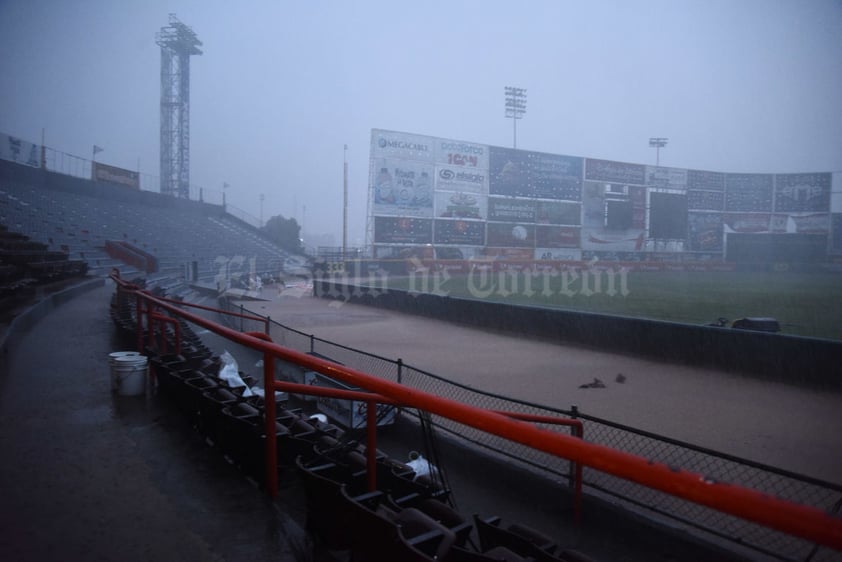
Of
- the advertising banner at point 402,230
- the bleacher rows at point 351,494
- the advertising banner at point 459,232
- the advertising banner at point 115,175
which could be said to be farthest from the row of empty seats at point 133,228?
the bleacher rows at point 351,494

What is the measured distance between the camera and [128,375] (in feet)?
13.9

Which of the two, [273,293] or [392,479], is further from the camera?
[273,293]

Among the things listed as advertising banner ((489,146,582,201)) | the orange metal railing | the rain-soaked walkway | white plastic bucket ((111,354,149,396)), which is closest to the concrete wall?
the rain-soaked walkway

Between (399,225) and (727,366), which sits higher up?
(399,225)

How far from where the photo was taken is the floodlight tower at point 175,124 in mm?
45094

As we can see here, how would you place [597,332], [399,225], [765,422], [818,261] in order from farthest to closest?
[818,261]
[399,225]
[597,332]
[765,422]

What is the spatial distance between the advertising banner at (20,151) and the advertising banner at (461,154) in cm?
2360

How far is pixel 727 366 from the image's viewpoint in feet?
30.6

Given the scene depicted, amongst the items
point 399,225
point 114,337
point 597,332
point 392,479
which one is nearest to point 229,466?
point 392,479

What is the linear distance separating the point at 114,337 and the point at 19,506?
16.5 ft

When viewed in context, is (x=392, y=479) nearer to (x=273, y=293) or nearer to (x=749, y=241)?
(x=273, y=293)

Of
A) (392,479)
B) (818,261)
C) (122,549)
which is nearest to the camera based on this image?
(122,549)

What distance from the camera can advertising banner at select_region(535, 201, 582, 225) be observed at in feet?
128

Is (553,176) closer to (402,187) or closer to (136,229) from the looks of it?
(402,187)
